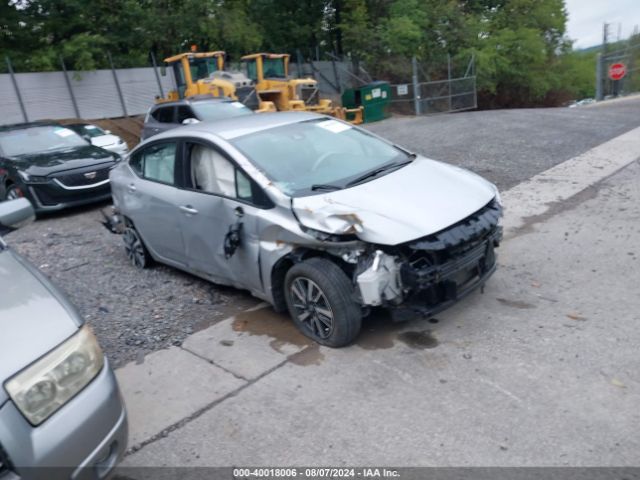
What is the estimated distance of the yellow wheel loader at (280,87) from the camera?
59.2ft

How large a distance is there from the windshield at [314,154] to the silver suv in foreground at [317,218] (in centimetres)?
2

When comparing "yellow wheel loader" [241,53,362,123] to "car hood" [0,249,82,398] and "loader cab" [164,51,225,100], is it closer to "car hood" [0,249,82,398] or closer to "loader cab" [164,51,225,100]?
"loader cab" [164,51,225,100]

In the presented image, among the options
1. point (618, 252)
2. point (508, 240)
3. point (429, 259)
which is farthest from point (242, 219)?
point (618, 252)

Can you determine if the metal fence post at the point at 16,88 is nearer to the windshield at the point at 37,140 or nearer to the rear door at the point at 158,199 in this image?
the windshield at the point at 37,140

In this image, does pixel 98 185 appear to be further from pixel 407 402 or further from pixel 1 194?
pixel 407 402

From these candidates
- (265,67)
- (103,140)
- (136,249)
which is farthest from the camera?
(265,67)

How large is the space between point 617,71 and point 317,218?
21.6 m

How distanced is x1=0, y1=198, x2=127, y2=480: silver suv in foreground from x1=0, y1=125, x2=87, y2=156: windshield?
791cm

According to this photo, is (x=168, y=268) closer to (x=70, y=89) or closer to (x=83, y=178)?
(x=83, y=178)

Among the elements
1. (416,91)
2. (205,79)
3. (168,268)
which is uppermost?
(205,79)

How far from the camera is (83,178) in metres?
8.76

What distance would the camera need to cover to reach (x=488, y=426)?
9.65 feet

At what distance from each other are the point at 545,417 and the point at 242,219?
8.39 ft

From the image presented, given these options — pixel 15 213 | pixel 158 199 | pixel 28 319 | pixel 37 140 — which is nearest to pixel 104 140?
pixel 37 140
